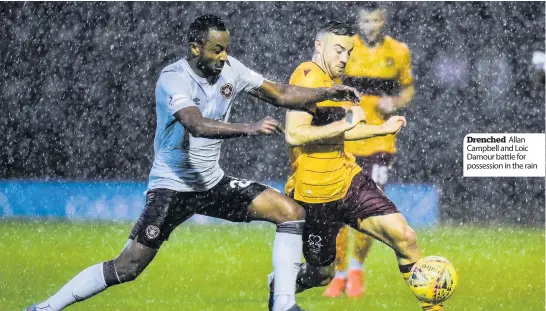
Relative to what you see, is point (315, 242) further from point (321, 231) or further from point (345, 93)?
point (345, 93)

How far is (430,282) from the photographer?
5820 millimetres

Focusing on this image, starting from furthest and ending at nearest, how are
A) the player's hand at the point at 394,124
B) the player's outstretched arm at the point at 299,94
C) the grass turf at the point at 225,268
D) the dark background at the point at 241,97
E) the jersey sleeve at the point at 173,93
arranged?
the dark background at the point at 241,97 → the grass turf at the point at 225,268 → the player's hand at the point at 394,124 → the player's outstretched arm at the point at 299,94 → the jersey sleeve at the point at 173,93

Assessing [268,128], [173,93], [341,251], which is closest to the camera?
[268,128]

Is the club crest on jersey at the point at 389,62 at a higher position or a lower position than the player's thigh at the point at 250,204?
higher

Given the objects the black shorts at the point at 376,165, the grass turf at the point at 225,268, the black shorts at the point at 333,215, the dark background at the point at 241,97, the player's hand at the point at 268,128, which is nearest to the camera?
the player's hand at the point at 268,128

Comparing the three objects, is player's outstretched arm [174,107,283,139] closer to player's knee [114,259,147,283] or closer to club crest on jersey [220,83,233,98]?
club crest on jersey [220,83,233,98]

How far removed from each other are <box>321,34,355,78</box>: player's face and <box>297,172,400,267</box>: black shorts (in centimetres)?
60

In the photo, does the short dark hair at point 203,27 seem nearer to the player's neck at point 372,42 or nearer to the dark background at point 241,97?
the player's neck at point 372,42

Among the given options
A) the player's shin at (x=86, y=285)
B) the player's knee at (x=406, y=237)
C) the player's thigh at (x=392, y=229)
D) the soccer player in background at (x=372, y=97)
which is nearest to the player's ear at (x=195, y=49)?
the player's shin at (x=86, y=285)

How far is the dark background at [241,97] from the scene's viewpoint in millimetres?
10750

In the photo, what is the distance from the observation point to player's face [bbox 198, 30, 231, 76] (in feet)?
17.9

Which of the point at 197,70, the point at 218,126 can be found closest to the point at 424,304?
the point at 218,126

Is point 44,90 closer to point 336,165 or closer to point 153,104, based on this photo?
point 153,104

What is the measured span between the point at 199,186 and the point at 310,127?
0.64 metres
